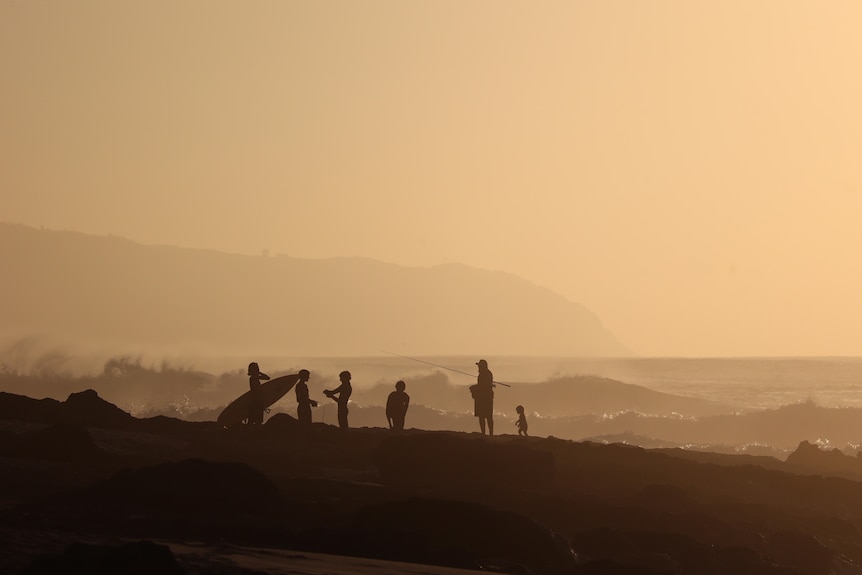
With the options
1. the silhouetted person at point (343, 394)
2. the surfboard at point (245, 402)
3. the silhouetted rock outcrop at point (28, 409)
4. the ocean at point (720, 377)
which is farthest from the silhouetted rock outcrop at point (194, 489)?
the ocean at point (720, 377)

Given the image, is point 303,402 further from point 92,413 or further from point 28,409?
point 28,409

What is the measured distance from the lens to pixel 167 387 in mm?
75062

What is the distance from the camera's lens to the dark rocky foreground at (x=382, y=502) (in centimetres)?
1259

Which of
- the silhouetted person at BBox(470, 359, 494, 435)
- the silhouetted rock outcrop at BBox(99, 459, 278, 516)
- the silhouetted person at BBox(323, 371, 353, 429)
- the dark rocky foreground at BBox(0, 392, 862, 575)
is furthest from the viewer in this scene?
the silhouetted person at BBox(470, 359, 494, 435)

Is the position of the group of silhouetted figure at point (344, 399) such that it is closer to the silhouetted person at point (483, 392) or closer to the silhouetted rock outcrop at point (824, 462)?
the silhouetted person at point (483, 392)

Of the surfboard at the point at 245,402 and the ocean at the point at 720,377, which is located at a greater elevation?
the ocean at the point at 720,377

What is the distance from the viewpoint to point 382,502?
1495 centimetres

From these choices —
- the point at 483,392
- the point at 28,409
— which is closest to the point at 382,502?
the point at 483,392

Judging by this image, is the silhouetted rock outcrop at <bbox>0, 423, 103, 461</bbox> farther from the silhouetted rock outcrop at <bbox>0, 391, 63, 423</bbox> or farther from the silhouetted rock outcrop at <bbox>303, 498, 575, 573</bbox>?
the silhouetted rock outcrop at <bbox>303, 498, 575, 573</bbox>

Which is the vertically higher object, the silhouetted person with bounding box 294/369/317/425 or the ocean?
the ocean

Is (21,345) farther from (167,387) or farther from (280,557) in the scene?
(280,557)

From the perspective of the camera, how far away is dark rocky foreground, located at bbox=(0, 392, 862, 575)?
41.3ft

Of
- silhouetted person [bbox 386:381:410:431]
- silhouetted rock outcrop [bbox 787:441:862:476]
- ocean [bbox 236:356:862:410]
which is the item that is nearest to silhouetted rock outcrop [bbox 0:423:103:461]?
A: silhouetted person [bbox 386:381:410:431]

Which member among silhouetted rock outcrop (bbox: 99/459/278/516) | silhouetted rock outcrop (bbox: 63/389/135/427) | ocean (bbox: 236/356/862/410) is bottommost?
silhouetted rock outcrop (bbox: 99/459/278/516)
